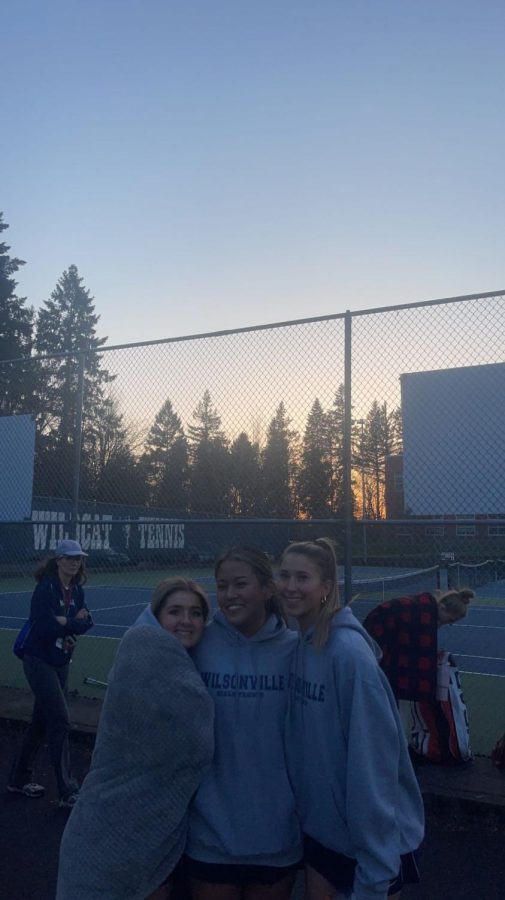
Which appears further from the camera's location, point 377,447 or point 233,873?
point 377,447

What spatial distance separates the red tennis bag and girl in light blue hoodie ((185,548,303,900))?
3.49m

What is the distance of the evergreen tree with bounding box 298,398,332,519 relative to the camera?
18.7 feet

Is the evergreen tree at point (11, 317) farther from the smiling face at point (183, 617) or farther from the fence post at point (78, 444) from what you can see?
the smiling face at point (183, 617)

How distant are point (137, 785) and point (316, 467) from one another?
3.92 metres

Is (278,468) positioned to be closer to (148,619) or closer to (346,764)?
(148,619)

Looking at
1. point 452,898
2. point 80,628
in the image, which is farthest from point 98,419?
point 452,898

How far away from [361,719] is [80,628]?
3.63m

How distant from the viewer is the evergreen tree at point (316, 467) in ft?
18.7

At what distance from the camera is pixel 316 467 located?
580 centimetres

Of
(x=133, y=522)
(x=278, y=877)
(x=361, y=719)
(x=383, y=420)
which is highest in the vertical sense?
(x=383, y=420)

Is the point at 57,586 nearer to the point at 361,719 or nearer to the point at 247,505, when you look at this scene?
the point at 247,505

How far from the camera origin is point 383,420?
5.55 m

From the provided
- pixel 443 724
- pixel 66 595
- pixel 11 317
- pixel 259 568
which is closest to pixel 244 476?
pixel 66 595

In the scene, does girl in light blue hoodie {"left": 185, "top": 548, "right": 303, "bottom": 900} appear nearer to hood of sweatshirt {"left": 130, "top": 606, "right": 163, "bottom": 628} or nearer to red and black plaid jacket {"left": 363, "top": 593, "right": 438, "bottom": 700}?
hood of sweatshirt {"left": 130, "top": 606, "right": 163, "bottom": 628}
